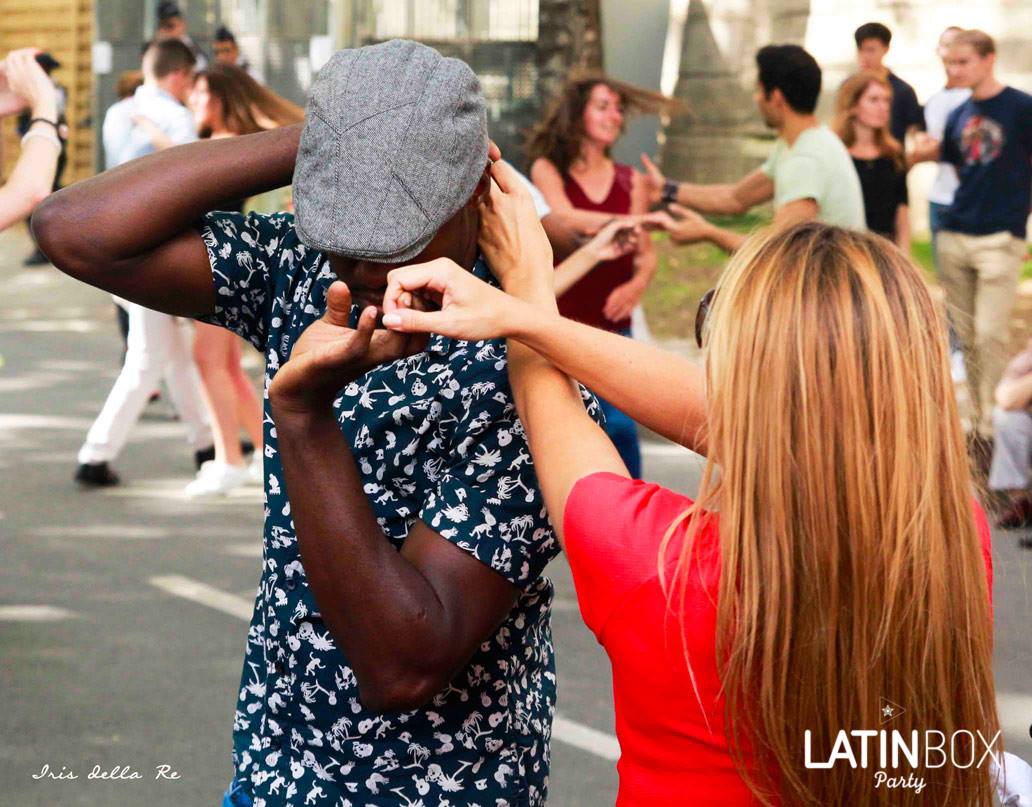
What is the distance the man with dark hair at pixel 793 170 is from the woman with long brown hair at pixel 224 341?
209 cm

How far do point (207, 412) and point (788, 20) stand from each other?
877 centimetres

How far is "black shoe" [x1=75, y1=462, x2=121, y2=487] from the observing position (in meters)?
7.56

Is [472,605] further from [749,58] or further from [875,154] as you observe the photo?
[749,58]

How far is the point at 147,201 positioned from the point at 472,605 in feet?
2.38

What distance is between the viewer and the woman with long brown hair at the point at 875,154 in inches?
321

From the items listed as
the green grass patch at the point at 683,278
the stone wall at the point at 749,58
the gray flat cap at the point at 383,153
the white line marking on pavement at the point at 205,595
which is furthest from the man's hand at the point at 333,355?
the stone wall at the point at 749,58

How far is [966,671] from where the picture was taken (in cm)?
158

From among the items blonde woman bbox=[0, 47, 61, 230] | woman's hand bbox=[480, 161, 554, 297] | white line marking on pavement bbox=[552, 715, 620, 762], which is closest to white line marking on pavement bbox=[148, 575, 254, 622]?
white line marking on pavement bbox=[552, 715, 620, 762]

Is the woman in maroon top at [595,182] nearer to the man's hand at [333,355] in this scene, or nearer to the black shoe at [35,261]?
the man's hand at [333,355]

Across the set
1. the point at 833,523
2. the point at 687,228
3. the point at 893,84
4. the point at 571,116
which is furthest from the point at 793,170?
the point at 833,523

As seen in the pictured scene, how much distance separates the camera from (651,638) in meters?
1.58

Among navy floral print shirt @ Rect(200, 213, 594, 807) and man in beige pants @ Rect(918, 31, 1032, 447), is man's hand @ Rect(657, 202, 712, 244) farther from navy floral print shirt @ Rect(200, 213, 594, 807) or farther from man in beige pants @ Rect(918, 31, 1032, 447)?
man in beige pants @ Rect(918, 31, 1032, 447)

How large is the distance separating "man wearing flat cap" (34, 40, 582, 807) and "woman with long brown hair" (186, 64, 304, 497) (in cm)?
528

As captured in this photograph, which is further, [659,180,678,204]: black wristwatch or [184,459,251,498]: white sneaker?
[184,459,251,498]: white sneaker
